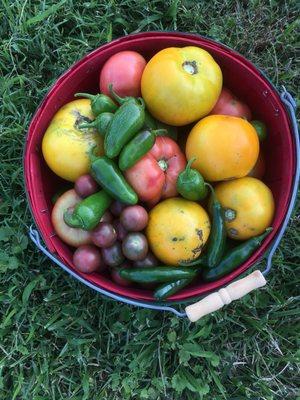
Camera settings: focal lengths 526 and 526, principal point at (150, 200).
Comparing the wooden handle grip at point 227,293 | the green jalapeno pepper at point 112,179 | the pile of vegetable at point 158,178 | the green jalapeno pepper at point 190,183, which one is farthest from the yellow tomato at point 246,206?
the green jalapeno pepper at point 112,179

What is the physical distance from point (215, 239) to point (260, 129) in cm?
44

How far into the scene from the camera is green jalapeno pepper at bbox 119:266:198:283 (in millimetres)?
1700

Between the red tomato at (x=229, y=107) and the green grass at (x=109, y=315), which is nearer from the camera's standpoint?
the red tomato at (x=229, y=107)

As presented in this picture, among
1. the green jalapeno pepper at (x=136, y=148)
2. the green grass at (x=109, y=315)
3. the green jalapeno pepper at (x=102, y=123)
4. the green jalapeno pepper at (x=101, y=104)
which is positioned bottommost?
the green grass at (x=109, y=315)

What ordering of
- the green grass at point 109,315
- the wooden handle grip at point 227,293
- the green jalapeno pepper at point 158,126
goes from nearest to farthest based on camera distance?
the wooden handle grip at point 227,293 → the green jalapeno pepper at point 158,126 → the green grass at point 109,315

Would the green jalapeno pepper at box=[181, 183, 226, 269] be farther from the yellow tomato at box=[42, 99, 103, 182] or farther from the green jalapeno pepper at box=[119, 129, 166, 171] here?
the yellow tomato at box=[42, 99, 103, 182]

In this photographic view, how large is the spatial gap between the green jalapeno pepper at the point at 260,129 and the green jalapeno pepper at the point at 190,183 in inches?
12.7

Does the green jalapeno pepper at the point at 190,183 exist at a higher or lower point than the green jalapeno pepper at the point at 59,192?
higher

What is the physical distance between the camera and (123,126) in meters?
1.63

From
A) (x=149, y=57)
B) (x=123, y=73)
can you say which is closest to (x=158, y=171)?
(x=123, y=73)

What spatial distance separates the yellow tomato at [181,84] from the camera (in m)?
1.67

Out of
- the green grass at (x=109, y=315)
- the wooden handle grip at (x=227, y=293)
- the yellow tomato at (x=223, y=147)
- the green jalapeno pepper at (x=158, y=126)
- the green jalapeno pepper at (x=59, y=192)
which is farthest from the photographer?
the green grass at (x=109, y=315)

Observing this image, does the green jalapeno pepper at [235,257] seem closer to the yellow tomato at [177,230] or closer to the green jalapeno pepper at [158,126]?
the yellow tomato at [177,230]

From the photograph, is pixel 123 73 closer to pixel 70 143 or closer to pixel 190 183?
pixel 70 143
